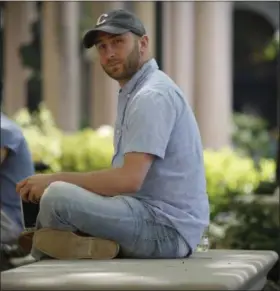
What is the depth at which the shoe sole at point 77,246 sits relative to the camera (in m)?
5.14

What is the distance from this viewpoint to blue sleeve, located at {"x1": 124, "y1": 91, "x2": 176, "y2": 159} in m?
5.10

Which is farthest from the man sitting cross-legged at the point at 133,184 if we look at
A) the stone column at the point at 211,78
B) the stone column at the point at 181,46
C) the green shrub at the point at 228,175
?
the stone column at the point at 181,46

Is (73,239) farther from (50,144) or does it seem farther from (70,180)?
(50,144)

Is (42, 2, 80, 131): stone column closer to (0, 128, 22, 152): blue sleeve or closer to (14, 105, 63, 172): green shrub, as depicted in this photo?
(14, 105, 63, 172): green shrub

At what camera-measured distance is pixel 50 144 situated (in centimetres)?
1658

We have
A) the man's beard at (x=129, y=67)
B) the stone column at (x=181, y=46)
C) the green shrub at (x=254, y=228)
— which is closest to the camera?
the man's beard at (x=129, y=67)

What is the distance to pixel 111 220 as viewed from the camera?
514 cm

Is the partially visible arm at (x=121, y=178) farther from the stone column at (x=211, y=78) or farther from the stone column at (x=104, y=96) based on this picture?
the stone column at (x=211, y=78)

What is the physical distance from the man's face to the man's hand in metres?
0.60

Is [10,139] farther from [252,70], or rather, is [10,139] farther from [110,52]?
[252,70]

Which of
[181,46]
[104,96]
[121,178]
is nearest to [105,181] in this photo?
[121,178]

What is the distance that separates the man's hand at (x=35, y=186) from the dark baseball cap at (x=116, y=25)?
0.68 m

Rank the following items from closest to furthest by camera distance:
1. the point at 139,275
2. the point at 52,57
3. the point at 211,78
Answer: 1. the point at 139,275
2. the point at 52,57
3. the point at 211,78

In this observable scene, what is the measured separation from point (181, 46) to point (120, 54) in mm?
22093
